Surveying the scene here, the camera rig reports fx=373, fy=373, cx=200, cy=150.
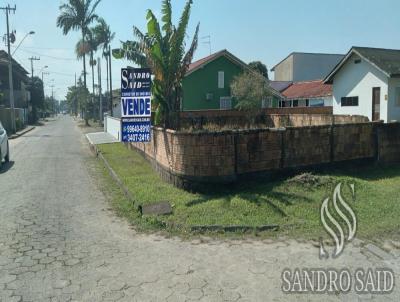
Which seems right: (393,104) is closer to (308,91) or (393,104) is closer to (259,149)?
(259,149)

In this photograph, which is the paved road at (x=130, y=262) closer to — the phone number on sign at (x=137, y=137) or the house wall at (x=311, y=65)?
the phone number on sign at (x=137, y=137)

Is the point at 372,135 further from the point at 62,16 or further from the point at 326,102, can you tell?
the point at 62,16

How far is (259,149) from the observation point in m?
8.67

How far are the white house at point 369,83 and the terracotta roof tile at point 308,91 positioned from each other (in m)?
8.75

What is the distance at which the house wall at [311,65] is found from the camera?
55.4 meters

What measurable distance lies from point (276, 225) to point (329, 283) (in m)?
1.84

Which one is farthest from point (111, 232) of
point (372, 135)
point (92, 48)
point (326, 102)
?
point (92, 48)

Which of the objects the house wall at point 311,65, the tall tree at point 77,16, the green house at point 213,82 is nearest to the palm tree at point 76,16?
the tall tree at point 77,16

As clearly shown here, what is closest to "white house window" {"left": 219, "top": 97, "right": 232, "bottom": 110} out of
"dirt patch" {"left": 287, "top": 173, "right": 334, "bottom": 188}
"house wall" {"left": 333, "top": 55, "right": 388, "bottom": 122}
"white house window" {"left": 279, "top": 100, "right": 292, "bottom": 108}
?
"white house window" {"left": 279, "top": 100, "right": 292, "bottom": 108}

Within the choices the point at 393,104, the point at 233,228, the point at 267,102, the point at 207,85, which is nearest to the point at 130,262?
the point at 233,228

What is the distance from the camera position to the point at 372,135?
10898 millimetres

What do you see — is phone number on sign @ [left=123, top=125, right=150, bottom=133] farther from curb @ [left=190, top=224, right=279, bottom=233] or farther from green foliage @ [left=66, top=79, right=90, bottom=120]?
green foliage @ [left=66, top=79, right=90, bottom=120]

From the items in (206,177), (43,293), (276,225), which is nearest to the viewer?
(43,293)

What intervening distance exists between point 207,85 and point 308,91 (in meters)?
10.1
